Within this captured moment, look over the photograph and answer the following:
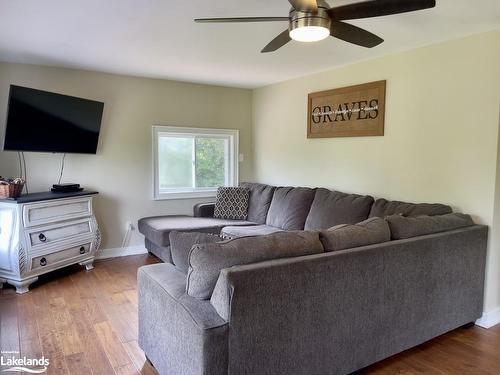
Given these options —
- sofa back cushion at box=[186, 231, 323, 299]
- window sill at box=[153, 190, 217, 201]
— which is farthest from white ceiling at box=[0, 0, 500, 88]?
window sill at box=[153, 190, 217, 201]

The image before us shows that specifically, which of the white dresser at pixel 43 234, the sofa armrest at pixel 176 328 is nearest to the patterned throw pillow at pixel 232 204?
the white dresser at pixel 43 234

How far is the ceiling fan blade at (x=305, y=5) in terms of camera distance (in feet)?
6.04

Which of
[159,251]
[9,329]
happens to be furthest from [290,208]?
[9,329]

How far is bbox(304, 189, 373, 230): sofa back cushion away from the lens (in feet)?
11.8

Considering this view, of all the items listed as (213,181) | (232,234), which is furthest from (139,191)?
(232,234)

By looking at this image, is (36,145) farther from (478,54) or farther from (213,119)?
(478,54)

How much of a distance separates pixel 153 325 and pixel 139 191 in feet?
9.76

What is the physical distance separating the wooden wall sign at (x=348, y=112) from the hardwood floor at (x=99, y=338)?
2016 mm

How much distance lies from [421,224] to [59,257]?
3403 mm

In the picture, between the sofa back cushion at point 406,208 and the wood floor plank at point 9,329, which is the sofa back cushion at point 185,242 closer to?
the wood floor plank at point 9,329

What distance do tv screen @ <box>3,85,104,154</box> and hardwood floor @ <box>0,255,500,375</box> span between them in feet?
4.73

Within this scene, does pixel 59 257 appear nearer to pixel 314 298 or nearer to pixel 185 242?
pixel 185 242

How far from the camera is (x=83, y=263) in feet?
13.9

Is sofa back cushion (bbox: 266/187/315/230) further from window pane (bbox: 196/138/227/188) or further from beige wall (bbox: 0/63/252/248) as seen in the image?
beige wall (bbox: 0/63/252/248)
